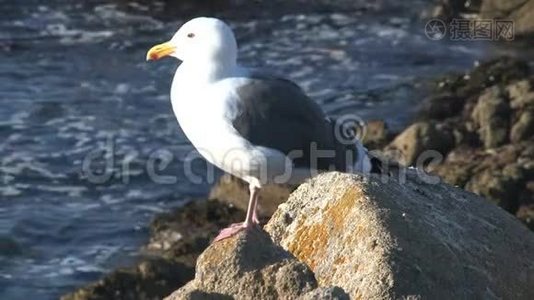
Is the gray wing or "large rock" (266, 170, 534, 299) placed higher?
the gray wing

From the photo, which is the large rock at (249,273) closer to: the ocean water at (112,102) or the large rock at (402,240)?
the large rock at (402,240)

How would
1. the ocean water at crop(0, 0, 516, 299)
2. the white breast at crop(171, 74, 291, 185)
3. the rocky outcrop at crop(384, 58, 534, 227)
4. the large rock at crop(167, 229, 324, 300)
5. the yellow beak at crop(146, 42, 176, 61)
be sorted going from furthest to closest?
1. the ocean water at crop(0, 0, 516, 299)
2. the rocky outcrop at crop(384, 58, 534, 227)
3. the yellow beak at crop(146, 42, 176, 61)
4. the white breast at crop(171, 74, 291, 185)
5. the large rock at crop(167, 229, 324, 300)

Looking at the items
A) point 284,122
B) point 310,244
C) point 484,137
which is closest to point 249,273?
point 310,244

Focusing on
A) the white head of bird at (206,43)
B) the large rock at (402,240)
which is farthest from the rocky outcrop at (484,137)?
the large rock at (402,240)

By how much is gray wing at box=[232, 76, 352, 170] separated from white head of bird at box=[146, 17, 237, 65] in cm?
20

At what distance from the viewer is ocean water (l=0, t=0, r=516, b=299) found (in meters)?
12.0

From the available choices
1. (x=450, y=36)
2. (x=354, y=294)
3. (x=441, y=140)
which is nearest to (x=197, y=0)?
(x=450, y=36)

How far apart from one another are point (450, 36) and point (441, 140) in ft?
21.4

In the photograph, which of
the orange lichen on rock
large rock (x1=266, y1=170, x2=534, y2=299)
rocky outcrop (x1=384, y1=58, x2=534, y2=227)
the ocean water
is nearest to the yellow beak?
large rock (x1=266, y1=170, x2=534, y2=299)

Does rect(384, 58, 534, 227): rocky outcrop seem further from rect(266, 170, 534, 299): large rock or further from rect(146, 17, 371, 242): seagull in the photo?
rect(266, 170, 534, 299): large rock

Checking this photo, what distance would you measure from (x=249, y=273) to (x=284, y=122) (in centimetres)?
187

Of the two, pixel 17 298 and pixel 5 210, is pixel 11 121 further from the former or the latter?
pixel 17 298

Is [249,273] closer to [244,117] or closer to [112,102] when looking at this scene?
[244,117]

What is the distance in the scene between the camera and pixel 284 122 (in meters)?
6.65
